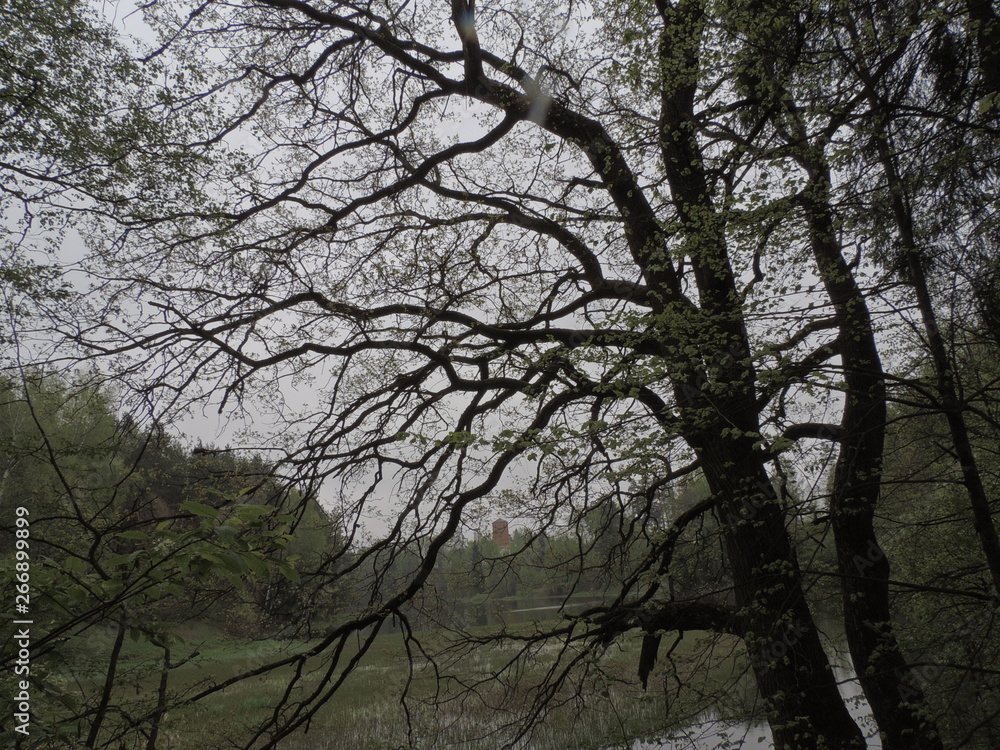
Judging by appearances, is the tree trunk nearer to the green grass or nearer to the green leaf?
the green grass

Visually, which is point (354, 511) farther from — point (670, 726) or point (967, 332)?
point (967, 332)

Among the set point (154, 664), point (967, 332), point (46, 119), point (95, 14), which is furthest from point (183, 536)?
point (95, 14)

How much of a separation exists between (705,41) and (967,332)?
2.16 meters

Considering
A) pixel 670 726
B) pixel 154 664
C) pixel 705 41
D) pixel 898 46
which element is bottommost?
pixel 670 726

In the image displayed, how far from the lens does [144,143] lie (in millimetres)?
4645

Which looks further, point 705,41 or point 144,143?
point 144,143

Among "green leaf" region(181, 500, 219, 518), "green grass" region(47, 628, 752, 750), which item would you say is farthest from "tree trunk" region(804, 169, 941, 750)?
"green leaf" region(181, 500, 219, 518)

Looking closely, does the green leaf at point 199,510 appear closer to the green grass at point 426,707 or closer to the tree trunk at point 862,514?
the tree trunk at point 862,514

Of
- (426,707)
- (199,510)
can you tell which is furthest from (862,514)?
(426,707)

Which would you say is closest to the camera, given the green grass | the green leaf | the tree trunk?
the green leaf

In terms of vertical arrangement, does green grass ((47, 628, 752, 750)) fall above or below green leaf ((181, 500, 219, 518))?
below

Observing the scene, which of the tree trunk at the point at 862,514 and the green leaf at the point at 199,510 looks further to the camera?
the tree trunk at the point at 862,514

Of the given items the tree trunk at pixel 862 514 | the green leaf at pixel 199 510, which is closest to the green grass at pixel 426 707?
the tree trunk at pixel 862 514

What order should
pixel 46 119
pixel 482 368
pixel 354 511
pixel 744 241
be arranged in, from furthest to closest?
pixel 482 368
pixel 354 511
pixel 46 119
pixel 744 241
